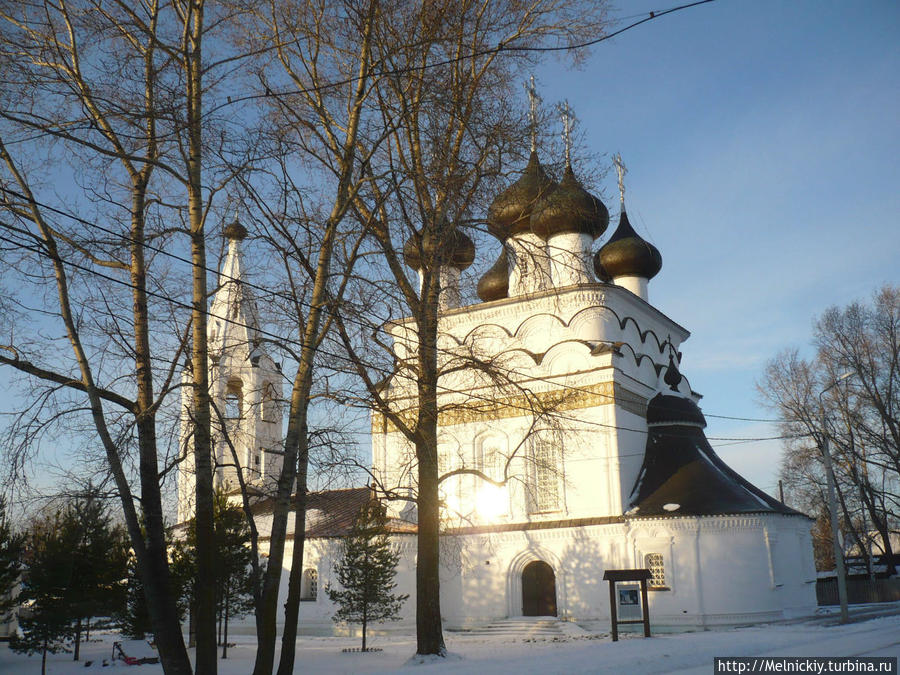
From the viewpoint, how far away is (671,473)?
19.2 metres

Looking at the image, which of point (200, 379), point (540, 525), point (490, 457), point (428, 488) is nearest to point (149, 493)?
point (200, 379)

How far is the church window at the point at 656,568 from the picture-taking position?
59.5ft

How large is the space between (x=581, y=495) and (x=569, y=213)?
6.93m

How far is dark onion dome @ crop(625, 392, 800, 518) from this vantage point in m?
17.9

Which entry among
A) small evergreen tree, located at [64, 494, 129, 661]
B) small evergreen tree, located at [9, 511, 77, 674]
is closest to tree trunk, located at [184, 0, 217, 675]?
small evergreen tree, located at [9, 511, 77, 674]

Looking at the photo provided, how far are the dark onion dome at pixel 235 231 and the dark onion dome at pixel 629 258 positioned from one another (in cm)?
1433

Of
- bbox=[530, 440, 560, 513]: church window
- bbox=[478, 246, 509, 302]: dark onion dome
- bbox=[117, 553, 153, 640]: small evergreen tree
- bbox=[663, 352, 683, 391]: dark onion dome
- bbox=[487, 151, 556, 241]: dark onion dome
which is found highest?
bbox=[478, 246, 509, 302]: dark onion dome

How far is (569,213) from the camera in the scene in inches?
634

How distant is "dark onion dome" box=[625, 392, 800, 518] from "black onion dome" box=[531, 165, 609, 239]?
4832mm

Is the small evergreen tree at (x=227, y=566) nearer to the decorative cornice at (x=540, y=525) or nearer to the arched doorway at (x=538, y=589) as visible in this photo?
the decorative cornice at (x=540, y=525)

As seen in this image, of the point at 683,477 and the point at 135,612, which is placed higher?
the point at 683,477

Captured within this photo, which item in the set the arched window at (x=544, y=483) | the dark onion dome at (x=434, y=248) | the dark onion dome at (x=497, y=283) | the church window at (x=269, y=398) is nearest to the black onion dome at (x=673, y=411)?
the arched window at (x=544, y=483)

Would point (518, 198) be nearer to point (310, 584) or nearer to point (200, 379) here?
point (200, 379)

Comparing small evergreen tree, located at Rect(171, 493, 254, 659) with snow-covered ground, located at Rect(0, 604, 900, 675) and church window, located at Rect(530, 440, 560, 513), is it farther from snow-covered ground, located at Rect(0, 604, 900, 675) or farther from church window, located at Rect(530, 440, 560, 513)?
church window, located at Rect(530, 440, 560, 513)
